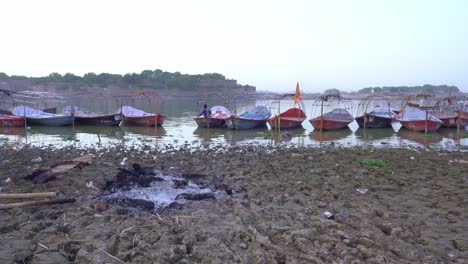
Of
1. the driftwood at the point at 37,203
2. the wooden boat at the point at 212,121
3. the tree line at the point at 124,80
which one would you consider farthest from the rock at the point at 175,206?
the tree line at the point at 124,80

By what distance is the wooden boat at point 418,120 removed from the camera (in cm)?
2100

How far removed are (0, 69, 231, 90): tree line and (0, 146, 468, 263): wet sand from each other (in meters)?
57.0

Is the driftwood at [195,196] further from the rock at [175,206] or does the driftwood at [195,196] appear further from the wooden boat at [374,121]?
the wooden boat at [374,121]

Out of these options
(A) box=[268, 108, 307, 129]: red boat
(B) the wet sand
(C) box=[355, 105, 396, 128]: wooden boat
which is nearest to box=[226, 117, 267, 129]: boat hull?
(A) box=[268, 108, 307, 129]: red boat

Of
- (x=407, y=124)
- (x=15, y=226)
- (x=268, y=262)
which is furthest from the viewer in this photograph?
(x=407, y=124)

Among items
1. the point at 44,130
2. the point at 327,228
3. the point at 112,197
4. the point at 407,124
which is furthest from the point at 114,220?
the point at 407,124

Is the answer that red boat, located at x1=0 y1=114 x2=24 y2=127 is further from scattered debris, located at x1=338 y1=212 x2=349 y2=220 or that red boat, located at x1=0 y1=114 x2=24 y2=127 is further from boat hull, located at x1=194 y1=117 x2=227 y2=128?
scattered debris, located at x1=338 y1=212 x2=349 y2=220

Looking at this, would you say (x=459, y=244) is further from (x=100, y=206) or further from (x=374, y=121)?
(x=374, y=121)

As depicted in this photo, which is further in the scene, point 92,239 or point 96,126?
point 96,126

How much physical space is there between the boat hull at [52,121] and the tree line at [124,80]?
3779cm

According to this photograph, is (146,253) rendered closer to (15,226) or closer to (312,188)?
(15,226)

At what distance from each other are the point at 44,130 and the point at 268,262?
20.2 m

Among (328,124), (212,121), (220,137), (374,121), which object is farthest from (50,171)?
(374,121)

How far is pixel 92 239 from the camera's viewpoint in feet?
14.3
